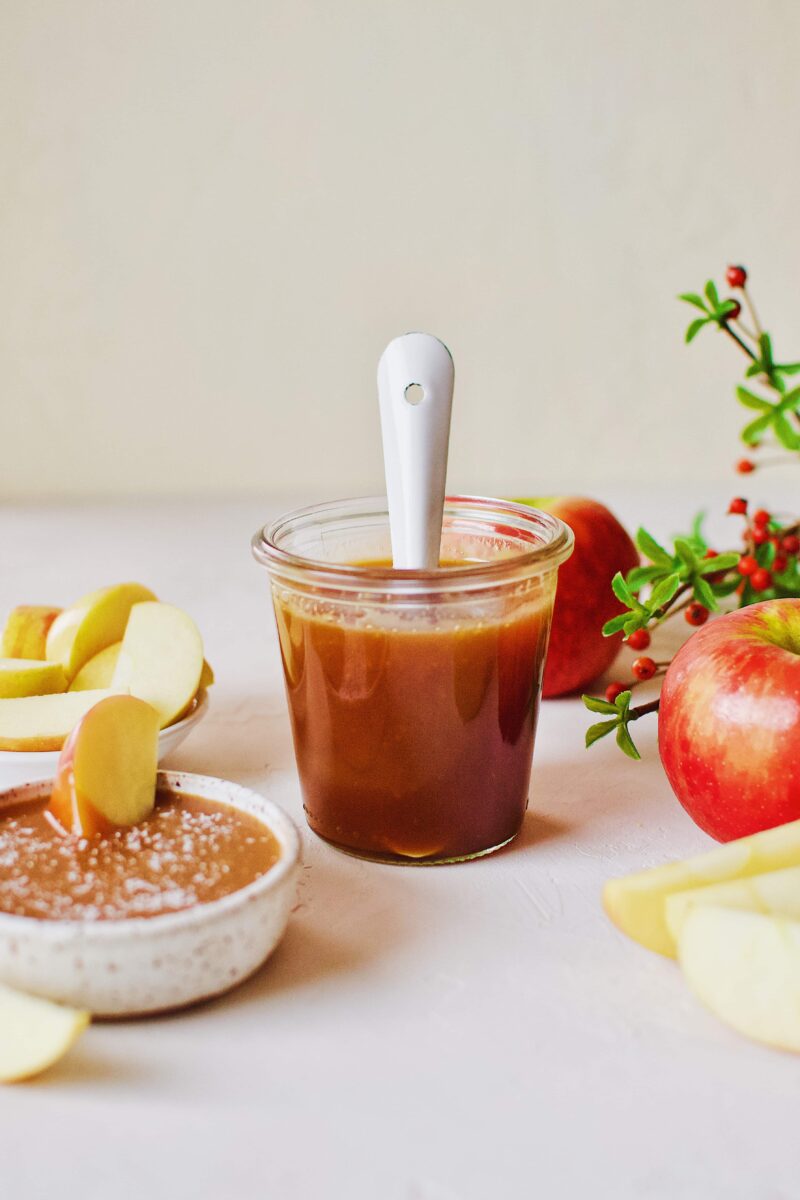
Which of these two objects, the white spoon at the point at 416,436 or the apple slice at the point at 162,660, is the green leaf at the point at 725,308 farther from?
the apple slice at the point at 162,660

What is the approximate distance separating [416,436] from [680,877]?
13.6 inches

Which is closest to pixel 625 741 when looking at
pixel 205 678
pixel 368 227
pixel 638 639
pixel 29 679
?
pixel 638 639

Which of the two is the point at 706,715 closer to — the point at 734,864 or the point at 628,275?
the point at 734,864

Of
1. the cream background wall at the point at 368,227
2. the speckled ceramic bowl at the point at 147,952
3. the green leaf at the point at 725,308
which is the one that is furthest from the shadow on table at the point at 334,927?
the cream background wall at the point at 368,227

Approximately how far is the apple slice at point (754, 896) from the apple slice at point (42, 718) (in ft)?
1.53

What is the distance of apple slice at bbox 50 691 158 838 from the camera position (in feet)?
2.69

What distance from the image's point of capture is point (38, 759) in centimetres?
96

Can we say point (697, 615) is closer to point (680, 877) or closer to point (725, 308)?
point (725, 308)

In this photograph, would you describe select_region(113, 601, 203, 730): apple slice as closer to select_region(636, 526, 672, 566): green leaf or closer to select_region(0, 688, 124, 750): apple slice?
select_region(0, 688, 124, 750): apple slice

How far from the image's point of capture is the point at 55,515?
2145mm

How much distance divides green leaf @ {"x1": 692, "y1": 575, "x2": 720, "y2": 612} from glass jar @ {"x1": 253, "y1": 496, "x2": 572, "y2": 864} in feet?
0.67

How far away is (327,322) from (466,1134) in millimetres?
1816

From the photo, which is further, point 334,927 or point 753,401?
point 753,401

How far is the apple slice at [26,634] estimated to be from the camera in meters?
1.15
